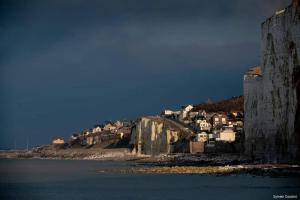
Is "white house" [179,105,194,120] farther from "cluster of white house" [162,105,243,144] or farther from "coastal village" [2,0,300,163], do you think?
"coastal village" [2,0,300,163]

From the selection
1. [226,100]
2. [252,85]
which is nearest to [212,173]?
A: [252,85]

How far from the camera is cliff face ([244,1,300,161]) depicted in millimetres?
36719

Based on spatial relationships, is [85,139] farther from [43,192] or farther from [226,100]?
[43,192]

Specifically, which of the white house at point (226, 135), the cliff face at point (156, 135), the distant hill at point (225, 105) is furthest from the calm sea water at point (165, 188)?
the distant hill at point (225, 105)

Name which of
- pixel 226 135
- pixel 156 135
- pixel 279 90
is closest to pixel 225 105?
pixel 156 135

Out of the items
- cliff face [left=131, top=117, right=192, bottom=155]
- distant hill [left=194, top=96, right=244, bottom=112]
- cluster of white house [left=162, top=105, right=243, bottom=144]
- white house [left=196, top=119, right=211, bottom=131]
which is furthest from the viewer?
distant hill [left=194, top=96, right=244, bottom=112]

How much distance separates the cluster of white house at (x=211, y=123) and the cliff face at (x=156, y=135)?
2053 mm

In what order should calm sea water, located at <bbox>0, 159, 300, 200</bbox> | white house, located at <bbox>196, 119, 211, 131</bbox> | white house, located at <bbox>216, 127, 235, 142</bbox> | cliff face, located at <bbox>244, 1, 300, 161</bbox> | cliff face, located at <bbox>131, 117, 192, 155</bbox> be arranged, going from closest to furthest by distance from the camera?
calm sea water, located at <bbox>0, 159, 300, 200</bbox>, cliff face, located at <bbox>244, 1, 300, 161</bbox>, white house, located at <bbox>216, 127, 235, 142</bbox>, cliff face, located at <bbox>131, 117, 192, 155</bbox>, white house, located at <bbox>196, 119, 211, 131</bbox>

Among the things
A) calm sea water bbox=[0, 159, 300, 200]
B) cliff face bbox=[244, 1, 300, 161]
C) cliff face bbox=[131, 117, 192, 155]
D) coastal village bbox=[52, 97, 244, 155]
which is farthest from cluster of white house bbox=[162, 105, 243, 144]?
calm sea water bbox=[0, 159, 300, 200]

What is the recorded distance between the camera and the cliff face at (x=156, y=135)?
71625 mm

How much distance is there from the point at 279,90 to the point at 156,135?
1432 inches

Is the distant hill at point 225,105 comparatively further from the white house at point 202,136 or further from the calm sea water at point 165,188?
the calm sea water at point 165,188

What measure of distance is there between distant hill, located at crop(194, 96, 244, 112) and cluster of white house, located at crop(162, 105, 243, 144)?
149 centimetres

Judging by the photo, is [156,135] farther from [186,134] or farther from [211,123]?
[211,123]
